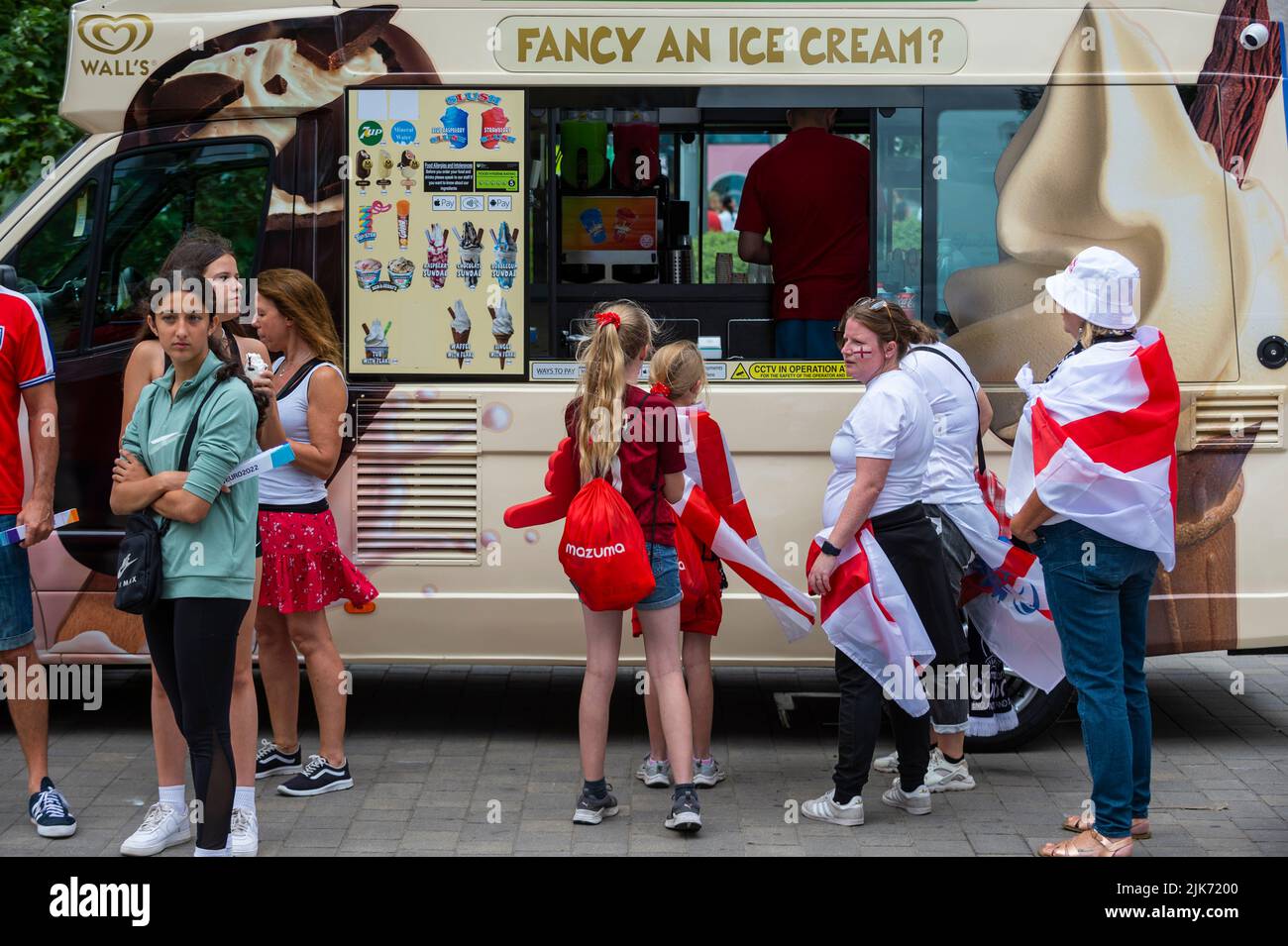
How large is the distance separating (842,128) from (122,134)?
9.28 ft

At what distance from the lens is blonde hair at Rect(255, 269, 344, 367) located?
546cm

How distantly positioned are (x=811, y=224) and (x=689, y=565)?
178 cm

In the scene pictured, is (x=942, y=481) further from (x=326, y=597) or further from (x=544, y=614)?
(x=326, y=597)

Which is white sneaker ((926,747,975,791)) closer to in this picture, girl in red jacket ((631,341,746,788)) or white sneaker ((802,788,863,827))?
white sneaker ((802,788,863,827))

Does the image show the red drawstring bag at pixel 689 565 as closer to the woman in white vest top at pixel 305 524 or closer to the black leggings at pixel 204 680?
the woman in white vest top at pixel 305 524

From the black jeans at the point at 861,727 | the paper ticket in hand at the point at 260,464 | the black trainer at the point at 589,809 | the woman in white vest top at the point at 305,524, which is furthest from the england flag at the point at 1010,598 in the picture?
the paper ticket in hand at the point at 260,464

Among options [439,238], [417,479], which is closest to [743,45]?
[439,238]

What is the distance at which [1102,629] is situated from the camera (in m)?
4.78

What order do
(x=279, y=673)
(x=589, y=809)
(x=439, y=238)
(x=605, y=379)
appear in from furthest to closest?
(x=439, y=238), (x=279, y=673), (x=589, y=809), (x=605, y=379)

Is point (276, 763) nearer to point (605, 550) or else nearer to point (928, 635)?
point (605, 550)

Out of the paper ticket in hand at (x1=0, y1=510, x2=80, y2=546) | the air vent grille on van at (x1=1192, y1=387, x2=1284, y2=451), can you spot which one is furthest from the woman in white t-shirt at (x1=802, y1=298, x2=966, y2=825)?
the paper ticket in hand at (x1=0, y1=510, x2=80, y2=546)

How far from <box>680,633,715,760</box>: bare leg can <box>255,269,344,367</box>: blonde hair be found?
1604 millimetres

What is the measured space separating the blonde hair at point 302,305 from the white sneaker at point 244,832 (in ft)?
5.15

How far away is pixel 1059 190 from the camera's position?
6.08 m
